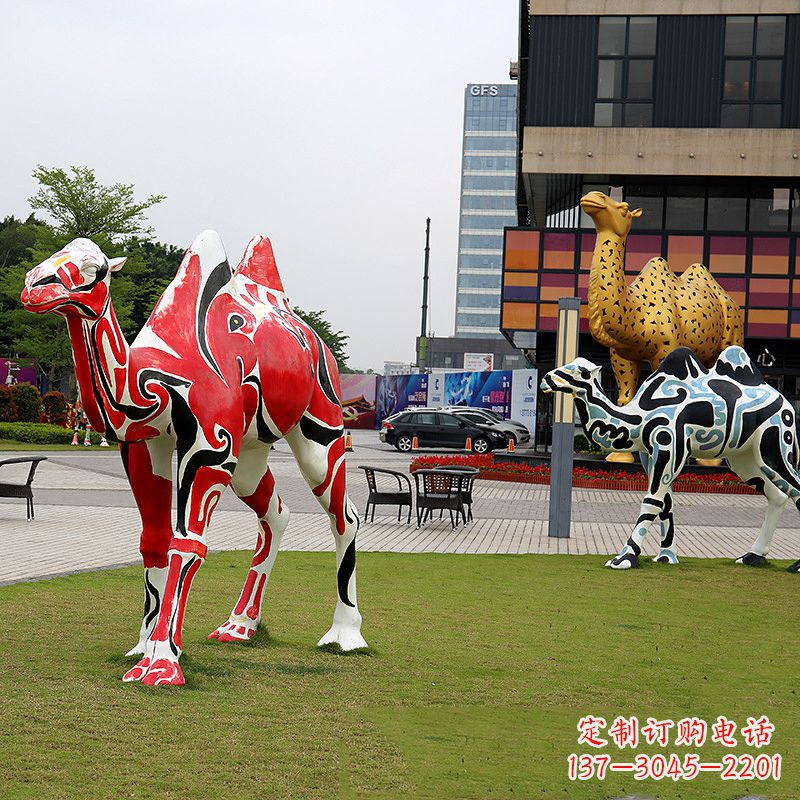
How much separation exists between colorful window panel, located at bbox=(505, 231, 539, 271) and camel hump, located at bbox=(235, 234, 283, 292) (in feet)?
84.1

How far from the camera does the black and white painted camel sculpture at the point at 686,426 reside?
1399 centimetres

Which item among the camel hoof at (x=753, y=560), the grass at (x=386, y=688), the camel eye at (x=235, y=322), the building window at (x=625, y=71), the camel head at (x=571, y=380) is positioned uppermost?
the building window at (x=625, y=71)

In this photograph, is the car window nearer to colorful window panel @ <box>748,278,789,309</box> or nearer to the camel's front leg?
colorful window panel @ <box>748,278,789,309</box>

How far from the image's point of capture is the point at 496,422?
43719mm

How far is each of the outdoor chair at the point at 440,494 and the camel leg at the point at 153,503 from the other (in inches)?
418

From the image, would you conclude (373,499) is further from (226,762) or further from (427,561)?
(226,762)

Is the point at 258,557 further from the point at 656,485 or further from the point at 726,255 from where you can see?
the point at 726,255

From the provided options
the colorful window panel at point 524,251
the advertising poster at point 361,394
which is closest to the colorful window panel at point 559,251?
Result: the colorful window panel at point 524,251

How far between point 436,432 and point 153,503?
3479 centimetres

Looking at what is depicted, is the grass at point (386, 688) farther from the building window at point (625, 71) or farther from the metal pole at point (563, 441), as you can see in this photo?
the building window at point (625, 71)

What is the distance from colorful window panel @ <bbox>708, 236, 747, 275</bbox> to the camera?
1315 inches

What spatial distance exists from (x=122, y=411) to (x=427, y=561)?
7690 mm

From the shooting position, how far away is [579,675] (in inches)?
312

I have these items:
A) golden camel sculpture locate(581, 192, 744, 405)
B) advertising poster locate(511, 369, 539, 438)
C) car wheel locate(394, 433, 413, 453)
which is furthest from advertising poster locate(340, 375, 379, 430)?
golden camel sculpture locate(581, 192, 744, 405)
